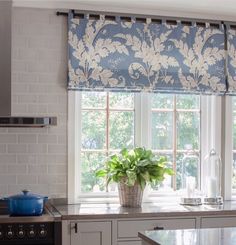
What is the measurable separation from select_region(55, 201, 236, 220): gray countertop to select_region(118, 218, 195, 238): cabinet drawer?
5 cm

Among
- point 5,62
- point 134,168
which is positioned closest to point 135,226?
point 134,168

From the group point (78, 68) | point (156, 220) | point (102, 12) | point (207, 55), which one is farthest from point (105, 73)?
point (156, 220)

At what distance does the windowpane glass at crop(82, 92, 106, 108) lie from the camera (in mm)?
4077

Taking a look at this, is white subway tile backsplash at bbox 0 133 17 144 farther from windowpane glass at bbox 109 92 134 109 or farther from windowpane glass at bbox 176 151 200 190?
windowpane glass at bbox 176 151 200 190

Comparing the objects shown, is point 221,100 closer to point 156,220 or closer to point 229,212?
point 229,212

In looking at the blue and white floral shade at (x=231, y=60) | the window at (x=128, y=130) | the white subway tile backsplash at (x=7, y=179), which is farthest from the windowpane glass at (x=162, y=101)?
the white subway tile backsplash at (x=7, y=179)

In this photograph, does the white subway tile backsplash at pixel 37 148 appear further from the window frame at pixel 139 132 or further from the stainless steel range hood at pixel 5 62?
the stainless steel range hood at pixel 5 62

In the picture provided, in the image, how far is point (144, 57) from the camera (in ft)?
13.3

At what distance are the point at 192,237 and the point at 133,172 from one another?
1.21 metres

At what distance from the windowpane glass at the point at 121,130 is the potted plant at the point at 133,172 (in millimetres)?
299

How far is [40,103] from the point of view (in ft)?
12.8

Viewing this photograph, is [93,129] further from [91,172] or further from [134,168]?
[134,168]

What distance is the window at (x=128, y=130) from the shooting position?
13.2ft

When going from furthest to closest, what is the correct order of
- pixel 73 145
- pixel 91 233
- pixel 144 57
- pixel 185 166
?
pixel 185 166 < pixel 144 57 < pixel 73 145 < pixel 91 233
